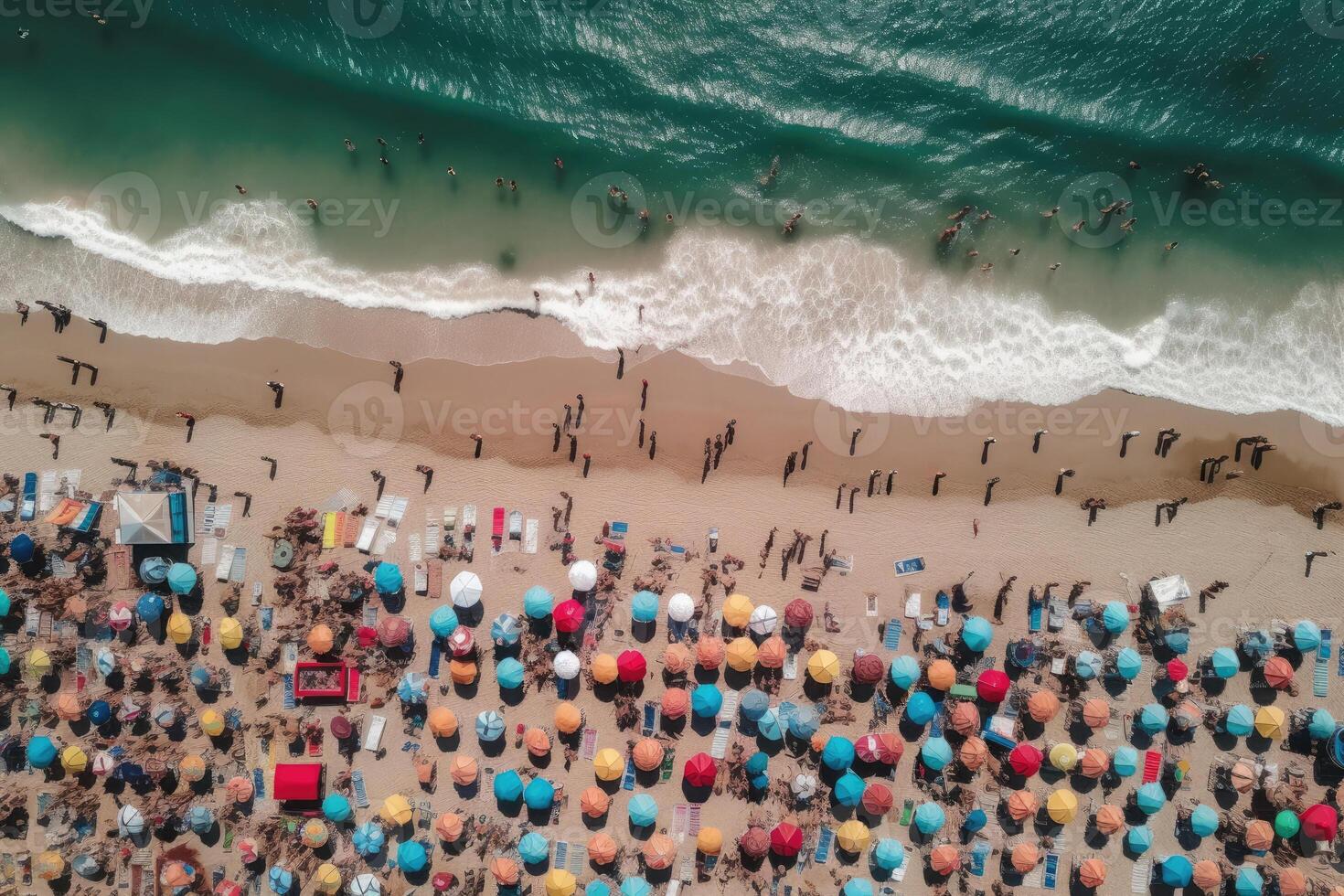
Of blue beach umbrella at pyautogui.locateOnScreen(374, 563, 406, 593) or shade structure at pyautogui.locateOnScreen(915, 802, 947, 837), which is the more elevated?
blue beach umbrella at pyautogui.locateOnScreen(374, 563, 406, 593)

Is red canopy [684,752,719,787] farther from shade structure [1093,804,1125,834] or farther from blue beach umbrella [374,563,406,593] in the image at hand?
shade structure [1093,804,1125,834]

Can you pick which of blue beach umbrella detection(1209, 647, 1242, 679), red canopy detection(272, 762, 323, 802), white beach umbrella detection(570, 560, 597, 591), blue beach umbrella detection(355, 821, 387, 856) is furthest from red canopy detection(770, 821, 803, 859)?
red canopy detection(272, 762, 323, 802)


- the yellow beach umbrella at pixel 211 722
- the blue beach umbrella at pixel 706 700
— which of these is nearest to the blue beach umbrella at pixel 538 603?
the blue beach umbrella at pixel 706 700

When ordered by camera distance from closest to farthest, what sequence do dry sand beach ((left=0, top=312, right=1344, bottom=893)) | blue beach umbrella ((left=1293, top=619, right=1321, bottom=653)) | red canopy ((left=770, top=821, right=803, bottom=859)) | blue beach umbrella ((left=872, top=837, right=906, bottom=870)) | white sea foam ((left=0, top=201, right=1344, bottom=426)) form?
red canopy ((left=770, top=821, right=803, bottom=859)) < blue beach umbrella ((left=872, top=837, right=906, bottom=870)) < blue beach umbrella ((left=1293, top=619, right=1321, bottom=653)) < dry sand beach ((left=0, top=312, right=1344, bottom=893)) < white sea foam ((left=0, top=201, right=1344, bottom=426))

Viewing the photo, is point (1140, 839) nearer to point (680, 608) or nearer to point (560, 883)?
point (680, 608)

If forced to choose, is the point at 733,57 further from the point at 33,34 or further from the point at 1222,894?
the point at 1222,894

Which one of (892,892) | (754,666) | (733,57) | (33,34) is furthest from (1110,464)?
(33,34)

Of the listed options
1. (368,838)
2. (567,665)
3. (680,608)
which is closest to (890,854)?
(680,608)
